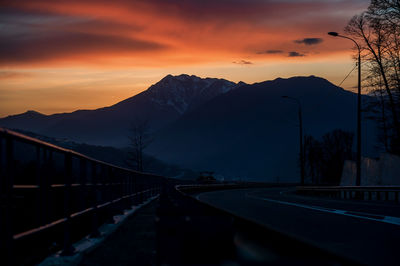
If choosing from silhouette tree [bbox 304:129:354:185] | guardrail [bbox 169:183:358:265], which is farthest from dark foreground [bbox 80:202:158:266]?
silhouette tree [bbox 304:129:354:185]

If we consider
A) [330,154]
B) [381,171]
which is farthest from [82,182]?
[330,154]

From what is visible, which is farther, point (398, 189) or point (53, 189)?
point (398, 189)

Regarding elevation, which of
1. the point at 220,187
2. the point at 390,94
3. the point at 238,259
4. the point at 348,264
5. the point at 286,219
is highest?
the point at 390,94

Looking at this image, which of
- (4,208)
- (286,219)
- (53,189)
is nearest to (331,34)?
(286,219)

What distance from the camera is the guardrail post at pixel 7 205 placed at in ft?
19.7

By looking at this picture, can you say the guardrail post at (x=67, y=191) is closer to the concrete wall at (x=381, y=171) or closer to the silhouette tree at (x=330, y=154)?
the concrete wall at (x=381, y=171)

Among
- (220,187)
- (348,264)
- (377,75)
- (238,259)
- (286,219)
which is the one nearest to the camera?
(348,264)

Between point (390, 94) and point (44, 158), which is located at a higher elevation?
point (390, 94)

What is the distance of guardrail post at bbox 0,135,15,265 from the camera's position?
600 centimetres

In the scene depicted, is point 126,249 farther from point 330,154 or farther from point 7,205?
point 330,154

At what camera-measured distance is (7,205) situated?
6090 millimetres

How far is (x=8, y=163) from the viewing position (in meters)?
6.15

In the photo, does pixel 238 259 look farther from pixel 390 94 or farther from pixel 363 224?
pixel 390 94

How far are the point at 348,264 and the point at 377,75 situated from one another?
54675 mm
